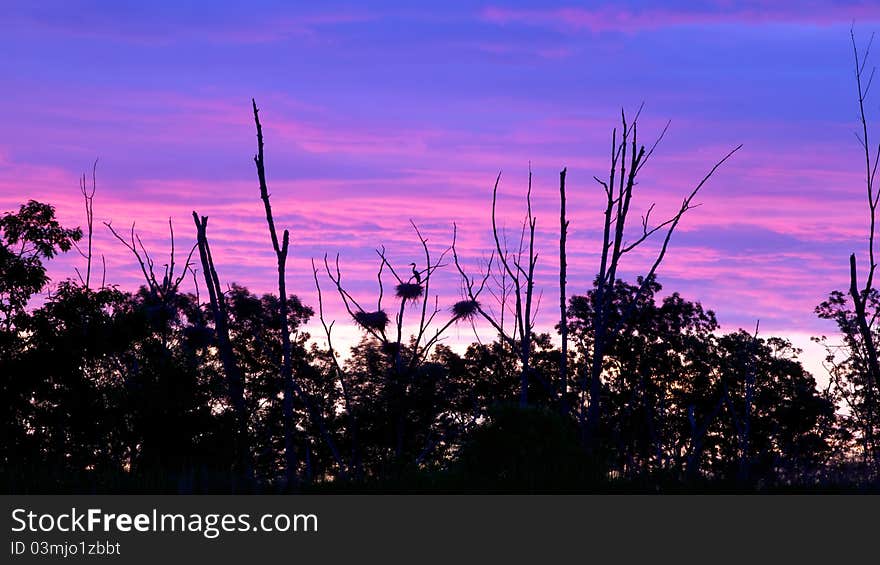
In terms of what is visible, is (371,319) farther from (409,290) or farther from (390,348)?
(390,348)

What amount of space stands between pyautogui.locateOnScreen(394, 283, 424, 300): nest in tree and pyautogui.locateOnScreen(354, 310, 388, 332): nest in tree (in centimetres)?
134

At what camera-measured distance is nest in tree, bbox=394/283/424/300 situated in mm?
44500

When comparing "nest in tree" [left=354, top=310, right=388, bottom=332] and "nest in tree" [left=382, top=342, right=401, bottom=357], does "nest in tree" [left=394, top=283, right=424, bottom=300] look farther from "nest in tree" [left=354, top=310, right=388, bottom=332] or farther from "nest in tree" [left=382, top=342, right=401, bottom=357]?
"nest in tree" [left=382, top=342, right=401, bottom=357]

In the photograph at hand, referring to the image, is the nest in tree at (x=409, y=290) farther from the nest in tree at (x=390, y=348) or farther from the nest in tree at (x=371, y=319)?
the nest in tree at (x=390, y=348)

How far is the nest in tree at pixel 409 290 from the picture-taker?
4450 centimetres

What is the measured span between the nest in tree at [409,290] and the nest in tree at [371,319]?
1340 millimetres

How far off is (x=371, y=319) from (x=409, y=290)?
215 centimetres

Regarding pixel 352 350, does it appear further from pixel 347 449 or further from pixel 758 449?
pixel 758 449

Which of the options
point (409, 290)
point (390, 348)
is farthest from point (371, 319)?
point (390, 348)

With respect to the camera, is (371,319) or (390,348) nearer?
(371,319)

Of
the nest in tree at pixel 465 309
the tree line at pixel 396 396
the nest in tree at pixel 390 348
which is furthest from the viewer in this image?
the nest in tree at pixel 390 348

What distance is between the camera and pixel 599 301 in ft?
89.2

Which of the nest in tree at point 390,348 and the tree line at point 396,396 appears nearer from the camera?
the tree line at point 396,396

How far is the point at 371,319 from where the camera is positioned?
45562 mm
